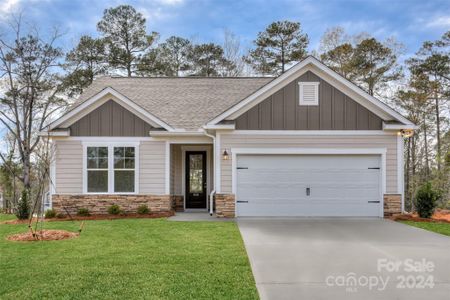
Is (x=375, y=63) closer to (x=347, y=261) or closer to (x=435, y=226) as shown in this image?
(x=435, y=226)

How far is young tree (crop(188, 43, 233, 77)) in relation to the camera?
86.6 feet

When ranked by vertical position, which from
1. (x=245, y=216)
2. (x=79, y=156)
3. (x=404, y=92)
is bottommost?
(x=245, y=216)

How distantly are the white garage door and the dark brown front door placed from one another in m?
2.62

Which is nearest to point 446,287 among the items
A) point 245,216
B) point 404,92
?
point 245,216

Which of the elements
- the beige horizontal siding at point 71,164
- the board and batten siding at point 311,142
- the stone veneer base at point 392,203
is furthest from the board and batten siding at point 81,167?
the stone veneer base at point 392,203

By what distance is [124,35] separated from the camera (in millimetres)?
25891

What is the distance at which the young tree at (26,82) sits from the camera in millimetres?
16828

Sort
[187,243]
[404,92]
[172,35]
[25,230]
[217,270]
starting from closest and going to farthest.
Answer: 1. [217,270]
2. [187,243]
3. [25,230]
4. [404,92]
5. [172,35]

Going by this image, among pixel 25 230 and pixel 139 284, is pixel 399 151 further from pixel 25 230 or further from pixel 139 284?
pixel 25 230

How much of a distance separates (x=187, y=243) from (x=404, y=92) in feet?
60.9

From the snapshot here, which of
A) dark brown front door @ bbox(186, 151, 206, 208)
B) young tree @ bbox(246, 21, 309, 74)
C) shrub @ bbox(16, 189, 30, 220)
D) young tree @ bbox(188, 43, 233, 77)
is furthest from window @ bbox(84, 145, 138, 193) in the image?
young tree @ bbox(246, 21, 309, 74)

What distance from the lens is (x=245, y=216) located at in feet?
39.3

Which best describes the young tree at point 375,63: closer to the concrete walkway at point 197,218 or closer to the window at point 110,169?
the concrete walkway at point 197,218

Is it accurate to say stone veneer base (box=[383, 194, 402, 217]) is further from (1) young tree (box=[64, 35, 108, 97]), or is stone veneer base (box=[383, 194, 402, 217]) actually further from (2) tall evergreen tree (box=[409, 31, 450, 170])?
(1) young tree (box=[64, 35, 108, 97])
